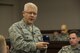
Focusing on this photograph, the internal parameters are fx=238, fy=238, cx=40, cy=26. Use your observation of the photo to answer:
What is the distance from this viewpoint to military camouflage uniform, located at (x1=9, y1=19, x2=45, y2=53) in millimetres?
2045

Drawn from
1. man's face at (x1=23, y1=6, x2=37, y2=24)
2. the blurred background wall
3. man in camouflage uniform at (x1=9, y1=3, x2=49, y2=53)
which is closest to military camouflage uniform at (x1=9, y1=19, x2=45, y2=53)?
man in camouflage uniform at (x1=9, y1=3, x2=49, y2=53)

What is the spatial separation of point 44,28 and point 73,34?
344 cm

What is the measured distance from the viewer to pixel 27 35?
2113mm

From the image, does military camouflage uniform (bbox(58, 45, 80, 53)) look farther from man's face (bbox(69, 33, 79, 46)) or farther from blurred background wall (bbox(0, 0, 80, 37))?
blurred background wall (bbox(0, 0, 80, 37))

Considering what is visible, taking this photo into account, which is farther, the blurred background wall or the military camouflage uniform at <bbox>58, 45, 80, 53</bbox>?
the blurred background wall

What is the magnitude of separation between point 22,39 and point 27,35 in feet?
0.23

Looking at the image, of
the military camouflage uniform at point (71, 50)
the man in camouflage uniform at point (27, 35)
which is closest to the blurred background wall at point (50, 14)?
the military camouflage uniform at point (71, 50)

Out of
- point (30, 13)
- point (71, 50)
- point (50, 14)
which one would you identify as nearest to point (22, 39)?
point (30, 13)

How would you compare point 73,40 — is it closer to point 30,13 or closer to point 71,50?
point 71,50

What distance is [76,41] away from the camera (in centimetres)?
377

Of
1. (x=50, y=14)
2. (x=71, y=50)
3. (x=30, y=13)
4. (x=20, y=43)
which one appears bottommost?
(x=71, y=50)

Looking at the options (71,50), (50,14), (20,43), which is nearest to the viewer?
(20,43)

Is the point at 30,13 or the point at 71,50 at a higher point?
the point at 30,13

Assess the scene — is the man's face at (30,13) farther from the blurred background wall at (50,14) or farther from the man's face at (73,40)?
the blurred background wall at (50,14)
